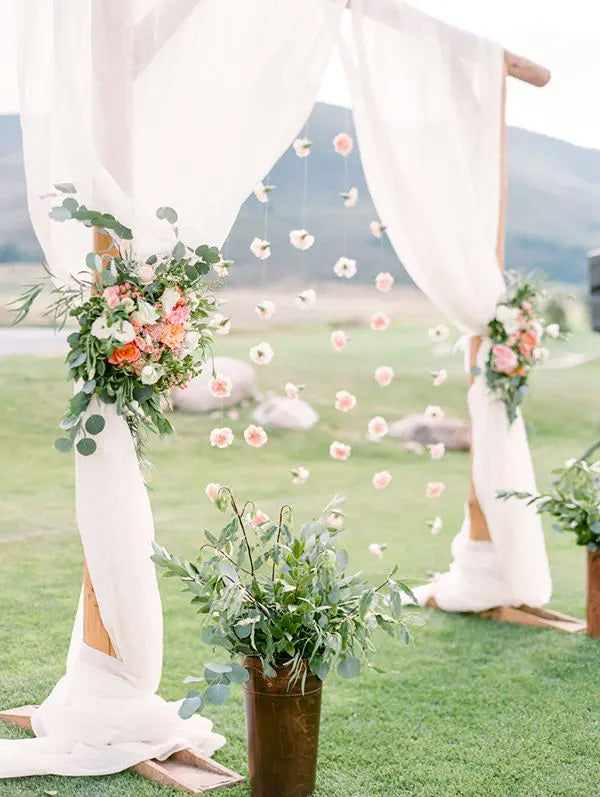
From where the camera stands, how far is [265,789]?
2.23m

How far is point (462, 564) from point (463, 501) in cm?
369

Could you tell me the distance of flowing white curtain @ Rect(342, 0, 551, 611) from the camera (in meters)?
3.32

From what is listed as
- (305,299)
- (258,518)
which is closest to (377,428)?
(305,299)

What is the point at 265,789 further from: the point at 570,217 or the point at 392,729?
the point at 570,217

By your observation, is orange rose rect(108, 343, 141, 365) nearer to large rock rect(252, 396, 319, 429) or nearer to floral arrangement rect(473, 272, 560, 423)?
floral arrangement rect(473, 272, 560, 423)

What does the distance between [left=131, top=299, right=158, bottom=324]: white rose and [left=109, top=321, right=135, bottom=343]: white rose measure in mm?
43

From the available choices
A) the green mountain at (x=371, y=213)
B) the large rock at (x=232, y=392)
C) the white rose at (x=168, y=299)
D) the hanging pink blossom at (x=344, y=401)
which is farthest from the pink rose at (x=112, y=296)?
the green mountain at (x=371, y=213)

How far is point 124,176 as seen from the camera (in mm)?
2418

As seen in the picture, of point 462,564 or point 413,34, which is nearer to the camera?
point 413,34

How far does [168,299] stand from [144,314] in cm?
10

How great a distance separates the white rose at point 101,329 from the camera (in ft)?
7.36

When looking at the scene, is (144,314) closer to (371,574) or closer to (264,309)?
(264,309)

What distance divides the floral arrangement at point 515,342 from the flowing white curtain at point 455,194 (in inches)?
1.8

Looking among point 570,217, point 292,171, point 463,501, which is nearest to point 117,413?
point 463,501
